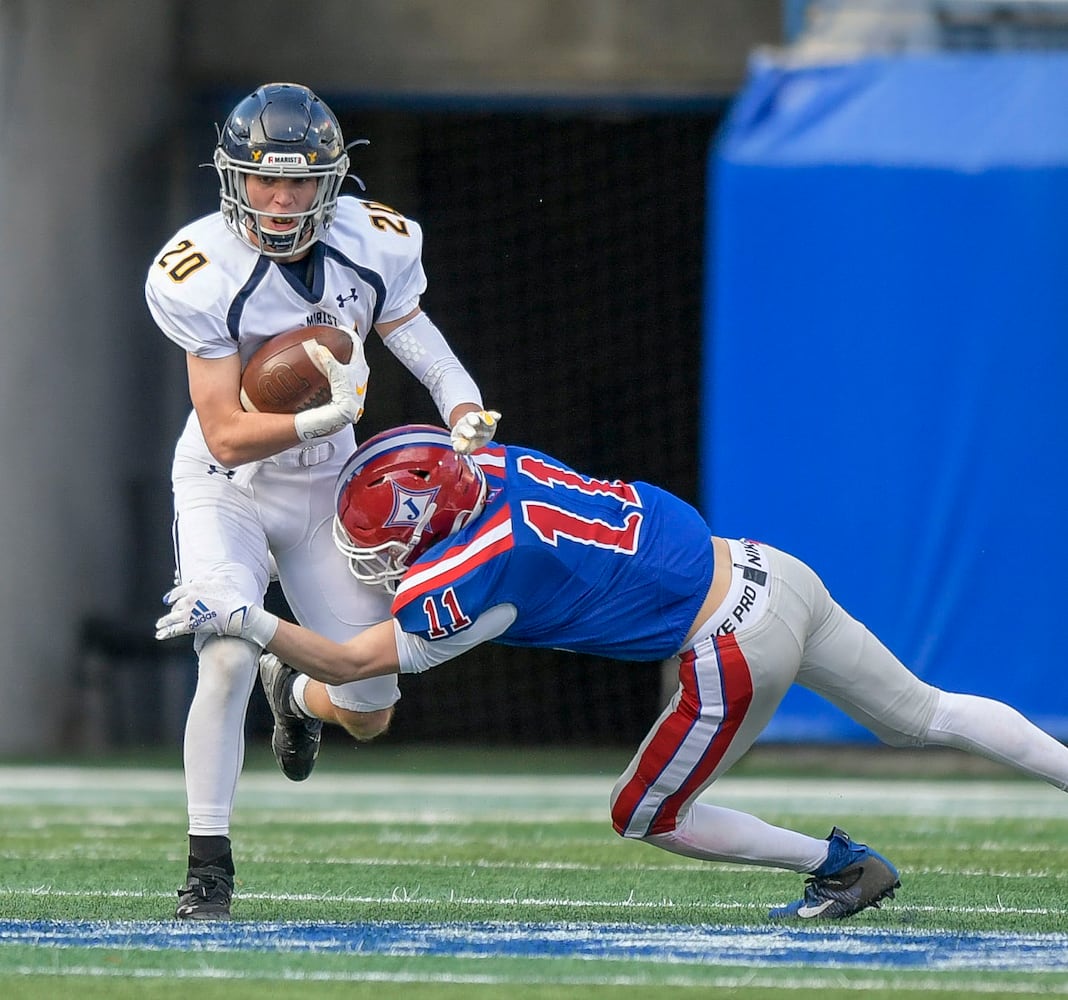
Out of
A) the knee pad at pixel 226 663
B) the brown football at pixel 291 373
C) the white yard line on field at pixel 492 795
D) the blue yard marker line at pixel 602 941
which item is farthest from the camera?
the white yard line on field at pixel 492 795

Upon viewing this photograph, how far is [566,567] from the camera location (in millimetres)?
3398

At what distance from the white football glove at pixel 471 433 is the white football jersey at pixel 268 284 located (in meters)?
0.57

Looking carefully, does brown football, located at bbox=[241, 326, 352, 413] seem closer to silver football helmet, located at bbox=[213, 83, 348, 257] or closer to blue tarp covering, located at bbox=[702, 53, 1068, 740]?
silver football helmet, located at bbox=[213, 83, 348, 257]

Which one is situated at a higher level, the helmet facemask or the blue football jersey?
the helmet facemask

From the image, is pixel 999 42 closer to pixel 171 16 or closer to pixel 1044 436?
pixel 1044 436

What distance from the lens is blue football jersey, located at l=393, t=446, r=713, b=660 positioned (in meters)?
3.35

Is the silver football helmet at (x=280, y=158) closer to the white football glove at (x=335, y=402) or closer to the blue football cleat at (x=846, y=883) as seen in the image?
the white football glove at (x=335, y=402)

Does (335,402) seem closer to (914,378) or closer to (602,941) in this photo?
(602,941)

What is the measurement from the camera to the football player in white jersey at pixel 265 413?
12.1 ft

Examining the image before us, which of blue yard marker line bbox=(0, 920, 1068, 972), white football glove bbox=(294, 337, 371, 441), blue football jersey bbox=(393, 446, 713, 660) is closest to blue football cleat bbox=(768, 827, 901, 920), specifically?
blue yard marker line bbox=(0, 920, 1068, 972)

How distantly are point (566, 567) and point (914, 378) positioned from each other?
4.48 metres

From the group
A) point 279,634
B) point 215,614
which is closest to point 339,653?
point 279,634

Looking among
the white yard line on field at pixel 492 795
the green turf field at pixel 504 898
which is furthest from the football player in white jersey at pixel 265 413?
the white yard line on field at pixel 492 795

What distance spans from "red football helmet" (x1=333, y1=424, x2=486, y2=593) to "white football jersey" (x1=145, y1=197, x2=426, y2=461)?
0.48 metres
